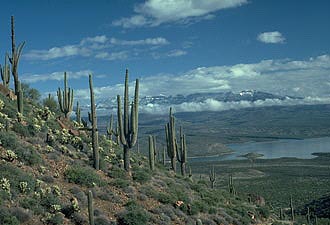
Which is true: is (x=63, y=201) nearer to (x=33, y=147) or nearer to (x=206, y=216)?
(x=33, y=147)

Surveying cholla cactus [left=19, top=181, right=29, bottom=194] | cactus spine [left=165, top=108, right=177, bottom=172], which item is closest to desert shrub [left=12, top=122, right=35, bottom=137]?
cholla cactus [left=19, top=181, right=29, bottom=194]

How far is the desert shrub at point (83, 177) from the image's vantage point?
20.4 metres

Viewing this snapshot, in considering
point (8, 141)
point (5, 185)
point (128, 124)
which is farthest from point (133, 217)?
point (128, 124)

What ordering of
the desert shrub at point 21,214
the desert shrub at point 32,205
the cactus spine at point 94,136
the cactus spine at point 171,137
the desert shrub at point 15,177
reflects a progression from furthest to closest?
the cactus spine at point 171,137 < the cactus spine at point 94,136 < the desert shrub at point 15,177 < the desert shrub at point 32,205 < the desert shrub at point 21,214

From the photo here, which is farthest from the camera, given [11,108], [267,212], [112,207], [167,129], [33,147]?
[167,129]

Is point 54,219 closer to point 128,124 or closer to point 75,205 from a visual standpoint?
point 75,205

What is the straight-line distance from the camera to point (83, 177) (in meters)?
20.5

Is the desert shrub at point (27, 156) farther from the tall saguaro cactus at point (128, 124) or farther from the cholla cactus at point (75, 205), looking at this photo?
the tall saguaro cactus at point (128, 124)

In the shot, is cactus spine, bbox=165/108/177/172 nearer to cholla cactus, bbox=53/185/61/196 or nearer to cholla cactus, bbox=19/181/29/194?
cholla cactus, bbox=53/185/61/196

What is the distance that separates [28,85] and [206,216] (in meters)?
32.8

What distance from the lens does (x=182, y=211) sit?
23.0m

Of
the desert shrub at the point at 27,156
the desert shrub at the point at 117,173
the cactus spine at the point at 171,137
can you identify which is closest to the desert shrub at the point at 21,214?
the desert shrub at the point at 27,156

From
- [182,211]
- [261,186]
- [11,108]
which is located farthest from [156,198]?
[261,186]

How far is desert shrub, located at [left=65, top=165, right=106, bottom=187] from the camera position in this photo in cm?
2036
